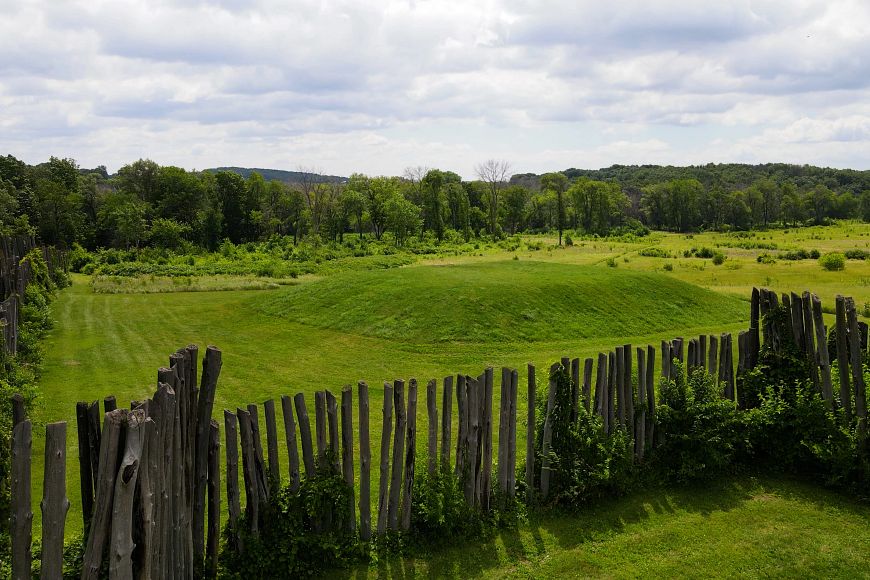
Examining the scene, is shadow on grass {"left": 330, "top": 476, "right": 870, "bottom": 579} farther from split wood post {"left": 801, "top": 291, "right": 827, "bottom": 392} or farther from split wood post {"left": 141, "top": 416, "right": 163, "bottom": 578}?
split wood post {"left": 141, "top": 416, "right": 163, "bottom": 578}

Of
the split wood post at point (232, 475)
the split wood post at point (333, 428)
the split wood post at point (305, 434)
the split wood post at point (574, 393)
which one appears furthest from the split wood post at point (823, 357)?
the split wood post at point (232, 475)

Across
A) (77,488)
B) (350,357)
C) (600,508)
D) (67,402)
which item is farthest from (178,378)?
(350,357)

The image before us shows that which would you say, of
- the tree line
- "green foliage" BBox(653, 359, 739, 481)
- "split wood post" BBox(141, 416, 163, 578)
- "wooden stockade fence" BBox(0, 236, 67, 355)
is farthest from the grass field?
the tree line

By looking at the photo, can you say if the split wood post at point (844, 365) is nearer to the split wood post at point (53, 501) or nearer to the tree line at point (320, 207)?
the split wood post at point (53, 501)

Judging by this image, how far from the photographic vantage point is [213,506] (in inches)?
259

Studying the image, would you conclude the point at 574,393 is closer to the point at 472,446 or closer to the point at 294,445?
the point at 472,446

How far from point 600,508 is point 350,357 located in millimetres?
12121

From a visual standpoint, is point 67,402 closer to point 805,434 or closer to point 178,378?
point 178,378

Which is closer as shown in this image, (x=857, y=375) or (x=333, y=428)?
(x=333, y=428)

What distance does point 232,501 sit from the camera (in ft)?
22.3

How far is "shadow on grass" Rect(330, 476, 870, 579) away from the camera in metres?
7.14

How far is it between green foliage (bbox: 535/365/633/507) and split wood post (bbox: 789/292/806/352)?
12.0 ft

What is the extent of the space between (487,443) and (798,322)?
227 inches

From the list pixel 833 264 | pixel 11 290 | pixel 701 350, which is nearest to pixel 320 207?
pixel 833 264
